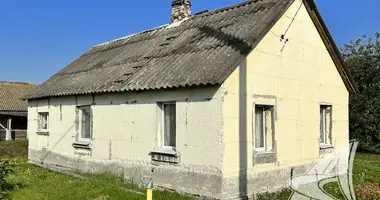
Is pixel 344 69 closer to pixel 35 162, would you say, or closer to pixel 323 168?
pixel 323 168

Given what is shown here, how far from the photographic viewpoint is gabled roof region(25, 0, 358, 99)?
846 centimetres

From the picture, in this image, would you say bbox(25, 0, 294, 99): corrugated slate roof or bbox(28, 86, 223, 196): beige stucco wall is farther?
bbox(25, 0, 294, 99): corrugated slate roof

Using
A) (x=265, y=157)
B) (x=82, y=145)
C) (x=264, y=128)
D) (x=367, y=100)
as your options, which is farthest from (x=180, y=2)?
(x=367, y=100)

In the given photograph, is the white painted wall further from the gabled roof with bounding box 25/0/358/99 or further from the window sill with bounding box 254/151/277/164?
the window sill with bounding box 254/151/277/164

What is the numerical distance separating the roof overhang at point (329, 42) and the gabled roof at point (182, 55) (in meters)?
1.41

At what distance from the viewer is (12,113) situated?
32500mm

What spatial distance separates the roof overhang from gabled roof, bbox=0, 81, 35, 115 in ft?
93.8

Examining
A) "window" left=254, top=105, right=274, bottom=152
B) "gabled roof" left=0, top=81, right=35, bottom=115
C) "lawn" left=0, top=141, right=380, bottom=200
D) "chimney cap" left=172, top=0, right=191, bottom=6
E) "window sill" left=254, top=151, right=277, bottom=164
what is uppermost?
"chimney cap" left=172, top=0, right=191, bottom=6

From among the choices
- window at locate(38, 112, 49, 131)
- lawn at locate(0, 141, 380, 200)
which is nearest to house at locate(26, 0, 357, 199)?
lawn at locate(0, 141, 380, 200)

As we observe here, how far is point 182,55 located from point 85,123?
4.46 meters

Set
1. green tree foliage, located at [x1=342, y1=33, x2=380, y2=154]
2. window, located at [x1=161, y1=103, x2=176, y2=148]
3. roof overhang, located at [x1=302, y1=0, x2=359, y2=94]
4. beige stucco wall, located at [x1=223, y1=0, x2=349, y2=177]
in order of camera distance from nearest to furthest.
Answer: beige stucco wall, located at [x1=223, y1=0, x2=349, y2=177] < window, located at [x1=161, y1=103, x2=176, y2=148] < roof overhang, located at [x1=302, y1=0, x2=359, y2=94] < green tree foliage, located at [x1=342, y1=33, x2=380, y2=154]

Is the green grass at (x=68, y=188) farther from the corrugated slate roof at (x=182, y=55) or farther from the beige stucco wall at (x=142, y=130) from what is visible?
the corrugated slate roof at (x=182, y=55)

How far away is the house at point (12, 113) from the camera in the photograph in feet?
105

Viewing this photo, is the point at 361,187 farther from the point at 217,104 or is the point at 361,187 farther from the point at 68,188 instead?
the point at 68,188
